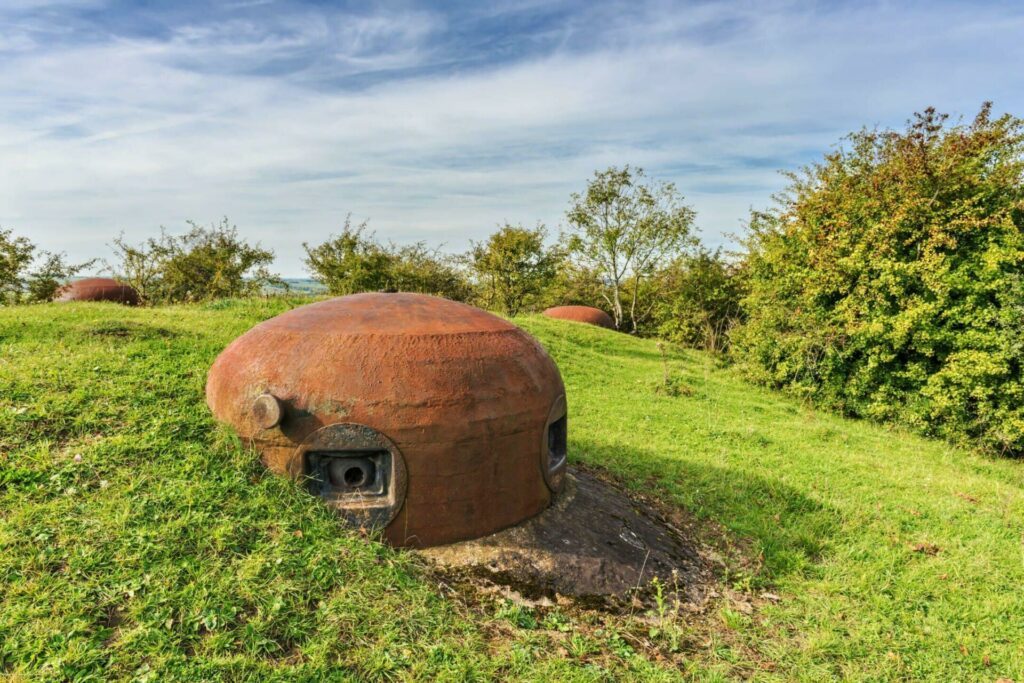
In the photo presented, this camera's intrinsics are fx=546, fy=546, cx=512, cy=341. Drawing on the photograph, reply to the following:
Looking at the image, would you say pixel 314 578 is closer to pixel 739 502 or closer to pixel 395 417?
pixel 395 417

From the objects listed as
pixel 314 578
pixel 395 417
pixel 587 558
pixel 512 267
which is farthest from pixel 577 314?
pixel 314 578

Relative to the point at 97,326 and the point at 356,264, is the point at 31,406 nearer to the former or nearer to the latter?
the point at 97,326

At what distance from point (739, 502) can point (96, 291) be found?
19.5 metres

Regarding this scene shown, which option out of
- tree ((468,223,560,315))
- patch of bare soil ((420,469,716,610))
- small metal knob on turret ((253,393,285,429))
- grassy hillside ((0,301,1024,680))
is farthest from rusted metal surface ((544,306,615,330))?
small metal knob on turret ((253,393,285,429))

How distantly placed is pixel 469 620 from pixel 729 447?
652 cm

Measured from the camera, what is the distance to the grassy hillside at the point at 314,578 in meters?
3.31

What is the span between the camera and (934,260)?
36.7 feet

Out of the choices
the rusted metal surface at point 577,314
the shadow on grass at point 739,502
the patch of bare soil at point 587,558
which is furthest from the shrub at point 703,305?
the patch of bare soil at point 587,558

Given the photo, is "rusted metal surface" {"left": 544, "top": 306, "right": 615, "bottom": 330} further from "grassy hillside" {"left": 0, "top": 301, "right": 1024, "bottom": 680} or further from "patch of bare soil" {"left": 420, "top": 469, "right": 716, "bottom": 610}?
"patch of bare soil" {"left": 420, "top": 469, "right": 716, "bottom": 610}

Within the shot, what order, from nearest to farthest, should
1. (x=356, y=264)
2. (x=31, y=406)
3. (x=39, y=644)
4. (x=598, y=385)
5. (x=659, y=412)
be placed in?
(x=39, y=644) < (x=31, y=406) < (x=659, y=412) < (x=598, y=385) < (x=356, y=264)

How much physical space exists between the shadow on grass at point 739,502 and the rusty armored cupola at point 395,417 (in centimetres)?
286

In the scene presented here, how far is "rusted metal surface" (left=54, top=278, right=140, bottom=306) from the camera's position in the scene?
17.1 metres

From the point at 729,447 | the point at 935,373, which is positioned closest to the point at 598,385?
the point at 729,447

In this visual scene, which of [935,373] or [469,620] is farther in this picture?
[935,373]
